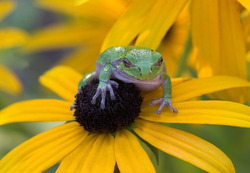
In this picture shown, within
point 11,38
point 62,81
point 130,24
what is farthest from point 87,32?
point 130,24

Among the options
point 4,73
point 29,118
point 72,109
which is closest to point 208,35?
point 72,109

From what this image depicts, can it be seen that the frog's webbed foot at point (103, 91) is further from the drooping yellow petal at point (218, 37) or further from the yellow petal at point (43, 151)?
the drooping yellow petal at point (218, 37)

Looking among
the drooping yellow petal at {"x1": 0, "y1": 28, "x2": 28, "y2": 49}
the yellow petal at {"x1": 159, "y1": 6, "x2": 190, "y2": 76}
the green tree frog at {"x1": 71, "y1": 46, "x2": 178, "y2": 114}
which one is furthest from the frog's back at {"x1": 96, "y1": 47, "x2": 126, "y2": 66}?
the drooping yellow petal at {"x1": 0, "y1": 28, "x2": 28, "y2": 49}

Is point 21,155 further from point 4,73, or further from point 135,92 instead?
→ point 4,73

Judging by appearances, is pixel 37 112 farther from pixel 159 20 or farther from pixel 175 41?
pixel 175 41

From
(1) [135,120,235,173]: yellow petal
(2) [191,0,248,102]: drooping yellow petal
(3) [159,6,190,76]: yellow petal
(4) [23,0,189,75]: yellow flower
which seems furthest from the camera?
(4) [23,0,189,75]: yellow flower

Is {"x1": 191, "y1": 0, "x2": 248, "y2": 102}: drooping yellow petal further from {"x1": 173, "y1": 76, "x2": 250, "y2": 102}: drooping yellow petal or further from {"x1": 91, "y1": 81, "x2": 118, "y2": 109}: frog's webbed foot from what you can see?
{"x1": 91, "y1": 81, "x2": 118, "y2": 109}: frog's webbed foot
